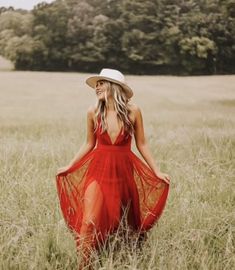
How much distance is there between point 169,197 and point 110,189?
2.97 ft

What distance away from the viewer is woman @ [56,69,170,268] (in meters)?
2.37

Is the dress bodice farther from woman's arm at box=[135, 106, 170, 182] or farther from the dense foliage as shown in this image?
the dense foliage

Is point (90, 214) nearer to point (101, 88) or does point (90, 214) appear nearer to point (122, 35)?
point (101, 88)

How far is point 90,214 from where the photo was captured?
236cm

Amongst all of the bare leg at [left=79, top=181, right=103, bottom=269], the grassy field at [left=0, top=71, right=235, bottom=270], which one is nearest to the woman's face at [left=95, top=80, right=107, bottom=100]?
the bare leg at [left=79, top=181, right=103, bottom=269]

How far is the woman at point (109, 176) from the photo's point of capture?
2369 mm

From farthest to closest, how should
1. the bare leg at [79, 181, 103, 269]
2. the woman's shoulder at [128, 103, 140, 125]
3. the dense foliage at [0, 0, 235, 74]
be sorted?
1. the dense foliage at [0, 0, 235, 74]
2. the woman's shoulder at [128, 103, 140, 125]
3. the bare leg at [79, 181, 103, 269]

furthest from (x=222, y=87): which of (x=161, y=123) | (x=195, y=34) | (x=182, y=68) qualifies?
(x=161, y=123)

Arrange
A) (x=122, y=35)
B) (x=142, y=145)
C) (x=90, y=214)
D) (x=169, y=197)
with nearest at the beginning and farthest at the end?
(x=90, y=214)
(x=142, y=145)
(x=169, y=197)
(x=122, y=35)

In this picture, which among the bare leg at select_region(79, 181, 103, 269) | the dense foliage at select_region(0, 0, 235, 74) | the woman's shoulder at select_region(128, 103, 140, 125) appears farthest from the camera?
the dense foliage at select_region(0, 0, 235, 74)

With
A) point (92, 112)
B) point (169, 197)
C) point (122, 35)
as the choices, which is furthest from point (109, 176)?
point (122, 35)

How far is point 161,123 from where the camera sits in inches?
279

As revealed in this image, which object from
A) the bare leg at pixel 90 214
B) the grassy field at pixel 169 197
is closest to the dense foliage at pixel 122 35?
the grassy field at pixel 169 197

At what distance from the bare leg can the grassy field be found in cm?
9
